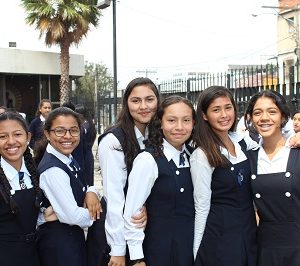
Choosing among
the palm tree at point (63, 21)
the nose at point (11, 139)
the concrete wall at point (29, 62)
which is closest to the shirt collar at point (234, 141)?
the nose at point (11, 139)

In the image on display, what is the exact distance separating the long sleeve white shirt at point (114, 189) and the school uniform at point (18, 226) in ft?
1.56

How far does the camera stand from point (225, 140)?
2.88 metres

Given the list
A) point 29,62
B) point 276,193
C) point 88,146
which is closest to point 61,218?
point 276,193

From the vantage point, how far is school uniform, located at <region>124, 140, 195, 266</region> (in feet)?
8.54

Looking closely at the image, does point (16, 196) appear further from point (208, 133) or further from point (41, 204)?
point (208, 133)

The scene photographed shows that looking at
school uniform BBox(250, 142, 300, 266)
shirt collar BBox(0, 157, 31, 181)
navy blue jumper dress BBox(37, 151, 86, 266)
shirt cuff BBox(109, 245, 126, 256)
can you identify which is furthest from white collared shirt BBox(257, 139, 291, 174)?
shirt collar BBox(0, 157, 31, 181)

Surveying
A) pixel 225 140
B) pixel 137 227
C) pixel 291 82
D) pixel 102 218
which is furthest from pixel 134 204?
pixel 291 82

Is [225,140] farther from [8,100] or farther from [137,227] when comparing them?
[8,100]

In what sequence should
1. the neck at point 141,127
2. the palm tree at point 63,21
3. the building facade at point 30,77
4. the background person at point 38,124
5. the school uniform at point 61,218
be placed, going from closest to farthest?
the school uniform at point 61,218 → the neck at point 141,127 → the background person at point 38,124 → the palm tree at point 63,21 → the building facade at point 30,77

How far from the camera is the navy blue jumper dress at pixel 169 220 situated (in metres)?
2.65

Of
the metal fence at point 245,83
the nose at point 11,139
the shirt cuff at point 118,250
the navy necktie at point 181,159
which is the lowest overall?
the shirt cuff at point 118,250

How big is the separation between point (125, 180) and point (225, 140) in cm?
69

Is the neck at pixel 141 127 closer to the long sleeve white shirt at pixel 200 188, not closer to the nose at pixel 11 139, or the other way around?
the long sleeve white shirt at pixel 200 188

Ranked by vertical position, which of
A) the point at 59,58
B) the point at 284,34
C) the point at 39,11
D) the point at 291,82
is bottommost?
the point at 291,82
